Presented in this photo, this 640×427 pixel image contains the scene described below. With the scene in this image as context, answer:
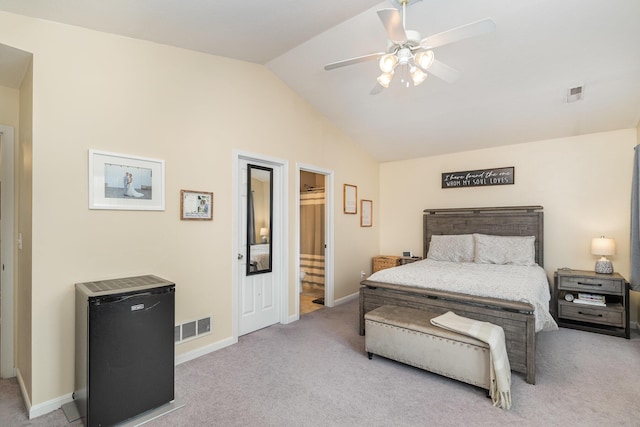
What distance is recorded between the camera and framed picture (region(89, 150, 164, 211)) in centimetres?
239

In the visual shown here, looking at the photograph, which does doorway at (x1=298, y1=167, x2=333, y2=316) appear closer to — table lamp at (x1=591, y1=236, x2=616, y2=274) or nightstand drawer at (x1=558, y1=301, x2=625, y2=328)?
nightstand drawer at (x1=558, y1=301, x2=625, y2=328)

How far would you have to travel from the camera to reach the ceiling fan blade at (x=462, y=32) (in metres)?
1.89

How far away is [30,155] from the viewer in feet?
7.32

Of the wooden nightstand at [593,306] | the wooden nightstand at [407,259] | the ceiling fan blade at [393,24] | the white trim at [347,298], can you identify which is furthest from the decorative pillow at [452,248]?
the ceiling fan blade at [393,24]

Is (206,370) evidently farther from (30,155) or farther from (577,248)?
(577,248)

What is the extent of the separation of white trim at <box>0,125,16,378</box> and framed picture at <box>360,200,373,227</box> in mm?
4269

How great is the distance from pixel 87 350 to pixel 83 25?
2285 mm

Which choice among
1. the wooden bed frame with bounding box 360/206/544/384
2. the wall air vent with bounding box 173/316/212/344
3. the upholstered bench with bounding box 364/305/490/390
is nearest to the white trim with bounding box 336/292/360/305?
the wooden bed frame with bounding box 360/206/544/384

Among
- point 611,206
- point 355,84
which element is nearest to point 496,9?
point 355,84

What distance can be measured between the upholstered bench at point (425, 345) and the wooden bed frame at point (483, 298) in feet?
0.69

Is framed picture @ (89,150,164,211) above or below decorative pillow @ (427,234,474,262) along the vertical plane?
above

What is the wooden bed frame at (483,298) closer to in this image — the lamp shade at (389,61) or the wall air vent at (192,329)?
the wall air vent at (192,329)

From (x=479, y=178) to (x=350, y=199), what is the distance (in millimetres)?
1991

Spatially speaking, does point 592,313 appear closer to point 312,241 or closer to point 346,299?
point 346,299
